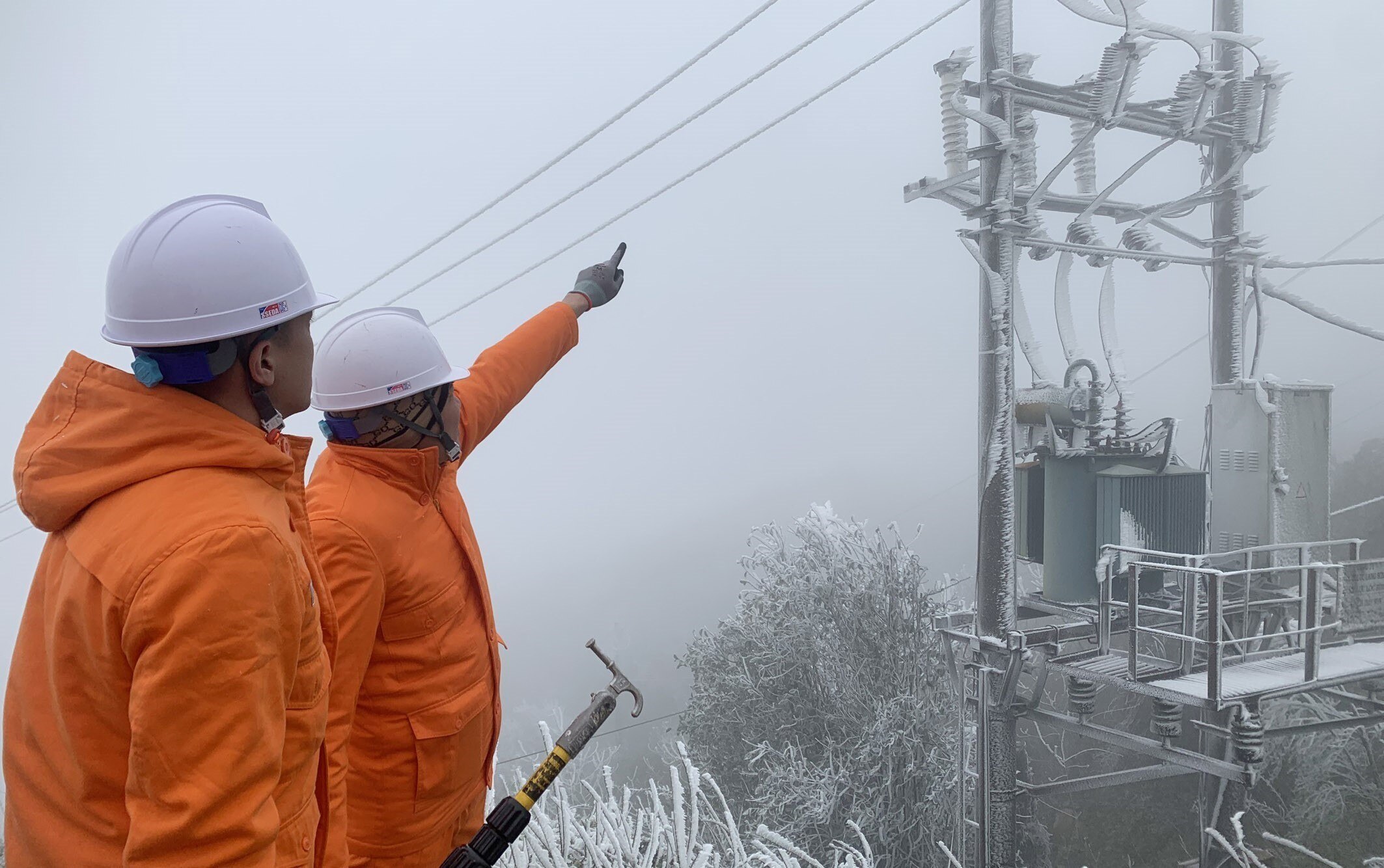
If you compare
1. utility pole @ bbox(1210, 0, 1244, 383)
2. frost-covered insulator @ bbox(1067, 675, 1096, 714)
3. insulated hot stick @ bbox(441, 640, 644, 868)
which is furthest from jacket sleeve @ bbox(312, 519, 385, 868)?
utility pole @ bbox(1210, 0, 1244, 383)

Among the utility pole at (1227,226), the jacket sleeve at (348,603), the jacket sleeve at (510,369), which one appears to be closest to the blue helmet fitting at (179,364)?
the jacket sleeve at (348,603)

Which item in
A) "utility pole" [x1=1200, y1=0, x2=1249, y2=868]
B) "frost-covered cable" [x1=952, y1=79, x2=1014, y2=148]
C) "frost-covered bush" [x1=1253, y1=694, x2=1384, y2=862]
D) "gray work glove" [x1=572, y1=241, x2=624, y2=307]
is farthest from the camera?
"frost-covered bush" [x1=1253, y1=694, x2=1384, y2=862]

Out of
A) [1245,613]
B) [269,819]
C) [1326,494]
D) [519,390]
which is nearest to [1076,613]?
[1245,613]

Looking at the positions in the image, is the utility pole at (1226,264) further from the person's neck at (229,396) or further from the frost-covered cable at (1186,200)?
the person's neck at (229,396)

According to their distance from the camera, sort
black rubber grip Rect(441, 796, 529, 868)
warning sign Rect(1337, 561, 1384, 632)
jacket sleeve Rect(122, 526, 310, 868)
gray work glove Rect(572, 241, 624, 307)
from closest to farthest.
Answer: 1. jacket sleeve Rect(122, 526, 310, 868)
2. black rubber grip Rect(441, 796, 529, 868)
3. gray work glove Rect(572, 241, 624, 307)
4. warning sign Rect(1337, 561, 1384, 632)

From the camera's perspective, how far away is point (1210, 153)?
6535 mm

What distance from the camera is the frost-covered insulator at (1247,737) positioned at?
4805 mm

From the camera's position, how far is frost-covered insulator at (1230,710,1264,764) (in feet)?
15.8

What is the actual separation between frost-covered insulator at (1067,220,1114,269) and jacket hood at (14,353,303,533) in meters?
5.78

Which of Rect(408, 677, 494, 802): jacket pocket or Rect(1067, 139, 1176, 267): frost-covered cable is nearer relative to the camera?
Rect(408, 677, 494, 802): jacket pocket

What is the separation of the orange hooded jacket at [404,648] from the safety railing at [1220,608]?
363 cm

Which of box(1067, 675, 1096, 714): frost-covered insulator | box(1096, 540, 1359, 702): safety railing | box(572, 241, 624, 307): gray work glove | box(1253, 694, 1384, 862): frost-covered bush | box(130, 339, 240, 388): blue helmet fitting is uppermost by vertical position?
box(572, 241, 624, 307): gray work glove

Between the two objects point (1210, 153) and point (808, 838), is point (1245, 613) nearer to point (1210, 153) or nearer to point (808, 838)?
point (1210, 153)

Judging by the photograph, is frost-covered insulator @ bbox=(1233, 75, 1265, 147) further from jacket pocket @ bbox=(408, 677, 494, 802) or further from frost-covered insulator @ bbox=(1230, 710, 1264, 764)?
jacket pocket @ bbox=(408, 677, 494, 802)
